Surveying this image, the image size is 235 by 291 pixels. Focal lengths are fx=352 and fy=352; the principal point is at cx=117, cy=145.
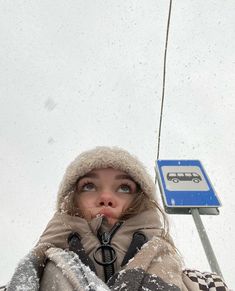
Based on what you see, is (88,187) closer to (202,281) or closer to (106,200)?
(106,200)

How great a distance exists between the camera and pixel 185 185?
2.71 metres

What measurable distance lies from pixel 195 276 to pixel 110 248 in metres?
0.44

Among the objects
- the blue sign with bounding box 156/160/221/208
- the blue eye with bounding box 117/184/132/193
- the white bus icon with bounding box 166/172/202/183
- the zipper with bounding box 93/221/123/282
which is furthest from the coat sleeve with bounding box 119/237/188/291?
the white bus icon with bounding box 166/172/202/183

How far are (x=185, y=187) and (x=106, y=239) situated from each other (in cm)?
146

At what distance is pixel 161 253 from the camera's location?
1.29m

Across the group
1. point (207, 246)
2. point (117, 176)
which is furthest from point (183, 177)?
point (117, 176)

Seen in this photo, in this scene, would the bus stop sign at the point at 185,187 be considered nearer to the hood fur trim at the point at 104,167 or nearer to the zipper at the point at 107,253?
the hood fur trim at the point at 104,167

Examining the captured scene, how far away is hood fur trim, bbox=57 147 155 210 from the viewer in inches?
68.1

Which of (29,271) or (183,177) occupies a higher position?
(29,271)

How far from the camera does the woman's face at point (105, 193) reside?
1.51 m

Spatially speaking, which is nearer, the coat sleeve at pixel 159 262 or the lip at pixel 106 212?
the coat sleeve at pixel 159 262

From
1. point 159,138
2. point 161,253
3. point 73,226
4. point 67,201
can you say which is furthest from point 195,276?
point 159,138

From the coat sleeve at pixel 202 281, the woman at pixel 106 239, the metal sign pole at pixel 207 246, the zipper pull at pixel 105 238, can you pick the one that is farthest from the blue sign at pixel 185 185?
the zipper pull at pixel 105 238

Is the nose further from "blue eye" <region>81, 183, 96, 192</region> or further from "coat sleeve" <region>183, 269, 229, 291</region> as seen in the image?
"coat sleeve" <region>183, 269, 229, 291</region>
